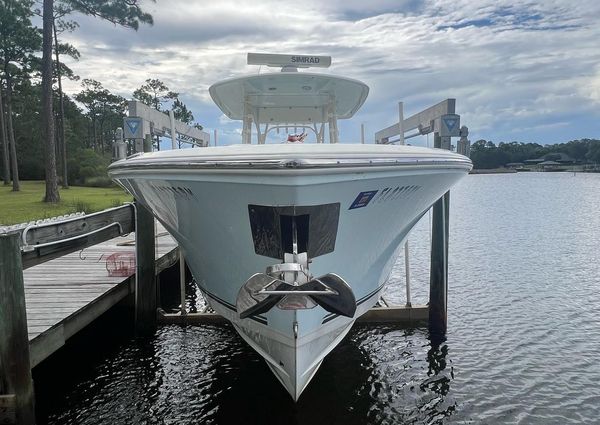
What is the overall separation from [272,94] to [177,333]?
4.14m

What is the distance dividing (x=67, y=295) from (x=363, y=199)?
457 centimetres

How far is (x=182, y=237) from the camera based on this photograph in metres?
5.66

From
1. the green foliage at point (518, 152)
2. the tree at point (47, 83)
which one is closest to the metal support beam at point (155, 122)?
the tree at point (47, 83)

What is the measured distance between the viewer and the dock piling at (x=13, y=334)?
449 cm

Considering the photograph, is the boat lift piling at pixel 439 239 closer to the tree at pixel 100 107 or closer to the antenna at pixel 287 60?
the antenna at pixel 287 60

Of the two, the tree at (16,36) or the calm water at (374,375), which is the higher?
the tree at (16,36)

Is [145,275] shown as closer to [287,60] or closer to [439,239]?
[287,60]

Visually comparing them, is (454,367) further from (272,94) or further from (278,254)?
(272,94)

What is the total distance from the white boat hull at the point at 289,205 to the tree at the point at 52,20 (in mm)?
15651

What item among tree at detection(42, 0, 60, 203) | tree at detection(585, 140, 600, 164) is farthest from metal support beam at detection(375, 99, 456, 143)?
tree at detection(585, 140, 600, 164)

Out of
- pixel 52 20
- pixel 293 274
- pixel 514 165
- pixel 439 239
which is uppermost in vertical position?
pixel 52 20

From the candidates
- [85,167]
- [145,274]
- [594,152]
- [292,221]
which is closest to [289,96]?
[145,274]

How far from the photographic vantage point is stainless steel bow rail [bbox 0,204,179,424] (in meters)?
4.57

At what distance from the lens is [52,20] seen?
63.5 feet
